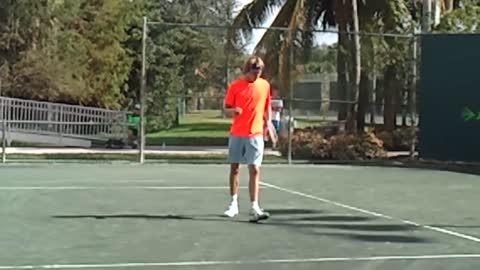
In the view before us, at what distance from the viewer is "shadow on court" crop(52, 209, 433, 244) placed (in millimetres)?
9797

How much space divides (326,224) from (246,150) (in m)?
1.33

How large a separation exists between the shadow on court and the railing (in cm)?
1328

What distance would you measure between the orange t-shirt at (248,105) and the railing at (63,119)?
1343cm

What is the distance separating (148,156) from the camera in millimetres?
22734

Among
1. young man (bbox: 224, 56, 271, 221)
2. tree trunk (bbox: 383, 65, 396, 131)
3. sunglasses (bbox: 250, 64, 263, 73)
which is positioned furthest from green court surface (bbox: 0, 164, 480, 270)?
tree trunk (bbox: 383, 65, 396, 131)

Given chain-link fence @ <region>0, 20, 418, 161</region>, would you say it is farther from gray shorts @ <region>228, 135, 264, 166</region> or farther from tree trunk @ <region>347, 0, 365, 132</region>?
gray shorts @ <region>228, 135, 264, 166</region>

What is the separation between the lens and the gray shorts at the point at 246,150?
11.2 meters

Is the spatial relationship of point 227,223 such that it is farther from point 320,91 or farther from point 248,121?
point 320,91

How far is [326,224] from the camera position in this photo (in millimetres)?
10758

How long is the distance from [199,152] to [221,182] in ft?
31.3

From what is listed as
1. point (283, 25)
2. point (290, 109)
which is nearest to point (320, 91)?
point (290, 109)

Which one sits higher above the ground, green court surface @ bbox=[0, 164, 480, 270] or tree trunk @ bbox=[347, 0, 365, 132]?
tree trunk @ bbox=[347, 0, 365, 132]

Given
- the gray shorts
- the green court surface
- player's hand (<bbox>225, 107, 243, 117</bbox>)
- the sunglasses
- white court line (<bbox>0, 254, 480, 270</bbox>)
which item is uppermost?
the sunglasses

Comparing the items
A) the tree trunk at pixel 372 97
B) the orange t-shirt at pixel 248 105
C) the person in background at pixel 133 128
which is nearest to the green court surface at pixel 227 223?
the orange t-shirt at pixel 248 105
